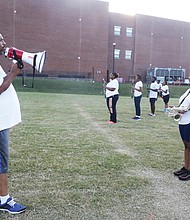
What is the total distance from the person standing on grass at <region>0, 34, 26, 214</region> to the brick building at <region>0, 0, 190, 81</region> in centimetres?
3348

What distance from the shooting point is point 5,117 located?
310cm

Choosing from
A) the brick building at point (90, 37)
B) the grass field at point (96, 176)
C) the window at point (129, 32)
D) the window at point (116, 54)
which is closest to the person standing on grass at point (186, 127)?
the grass field at point (96, 176)

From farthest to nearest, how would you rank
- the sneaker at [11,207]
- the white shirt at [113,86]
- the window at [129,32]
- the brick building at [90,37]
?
the window at [129,32]
the brick building at [90,37]
the white shirt at [113,86]
the sneaker at [11,207]

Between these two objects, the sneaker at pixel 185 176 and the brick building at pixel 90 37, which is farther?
the brick building at pixel 90 37

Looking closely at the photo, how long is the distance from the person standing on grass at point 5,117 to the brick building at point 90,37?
110 feet

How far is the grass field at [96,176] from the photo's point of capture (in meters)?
3.43

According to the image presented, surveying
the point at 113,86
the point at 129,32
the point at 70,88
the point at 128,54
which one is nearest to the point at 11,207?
the point at 113,86

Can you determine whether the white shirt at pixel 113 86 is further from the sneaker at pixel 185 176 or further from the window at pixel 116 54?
the window at pixel 116 54

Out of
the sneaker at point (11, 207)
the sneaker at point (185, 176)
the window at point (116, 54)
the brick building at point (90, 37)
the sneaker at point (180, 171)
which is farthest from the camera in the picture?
the window at point (116, 54)

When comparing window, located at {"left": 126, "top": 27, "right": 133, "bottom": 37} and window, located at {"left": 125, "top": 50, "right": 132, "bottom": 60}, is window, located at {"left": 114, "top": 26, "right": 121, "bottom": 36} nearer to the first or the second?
window, located at {"left": 126, "top": 27, "right": 133, "bottom": 37}

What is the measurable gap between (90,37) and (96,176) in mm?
38851

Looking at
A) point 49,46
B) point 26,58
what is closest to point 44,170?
point 26,58

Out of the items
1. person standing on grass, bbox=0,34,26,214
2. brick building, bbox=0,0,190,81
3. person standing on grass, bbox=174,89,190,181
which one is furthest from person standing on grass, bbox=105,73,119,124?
brick building, bbox=0,0,190,81

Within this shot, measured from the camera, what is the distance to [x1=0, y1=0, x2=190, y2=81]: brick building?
37.9m
